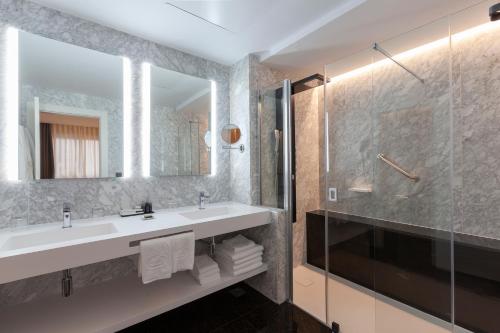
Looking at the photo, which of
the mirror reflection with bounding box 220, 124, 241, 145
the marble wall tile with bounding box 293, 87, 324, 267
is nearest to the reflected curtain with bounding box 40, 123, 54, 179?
the mirror reflection with bounding box 220, 124, 241, 145

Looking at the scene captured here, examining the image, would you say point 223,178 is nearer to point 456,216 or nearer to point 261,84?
point 261,84

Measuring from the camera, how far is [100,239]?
1339 mm

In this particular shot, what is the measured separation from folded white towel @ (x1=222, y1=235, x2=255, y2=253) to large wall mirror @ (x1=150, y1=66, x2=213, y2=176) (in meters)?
0.79

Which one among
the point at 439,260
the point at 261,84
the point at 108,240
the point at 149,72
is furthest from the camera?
the point at 261,84

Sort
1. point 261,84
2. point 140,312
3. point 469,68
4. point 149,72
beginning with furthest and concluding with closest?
1. point 261,84
2. point 149,72
3. point 469,68
4. point 140,312

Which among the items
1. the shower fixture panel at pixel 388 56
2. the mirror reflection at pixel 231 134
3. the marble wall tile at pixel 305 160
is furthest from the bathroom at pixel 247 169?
the marble wall tile at pixel 305 160

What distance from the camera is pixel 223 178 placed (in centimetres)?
267

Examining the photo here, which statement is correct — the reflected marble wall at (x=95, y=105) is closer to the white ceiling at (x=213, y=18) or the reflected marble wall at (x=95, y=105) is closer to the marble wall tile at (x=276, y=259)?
the white ceiling at (x=213, y=18)

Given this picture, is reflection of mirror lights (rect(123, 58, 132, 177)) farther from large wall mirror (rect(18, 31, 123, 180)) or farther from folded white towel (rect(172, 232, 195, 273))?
folded white towel (rect(172, 232, 195, 273))

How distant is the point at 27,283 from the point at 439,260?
3.02m

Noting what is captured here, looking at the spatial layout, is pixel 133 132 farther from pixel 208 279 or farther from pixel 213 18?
pixel 208 279

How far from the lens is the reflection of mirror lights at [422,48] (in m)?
1.68

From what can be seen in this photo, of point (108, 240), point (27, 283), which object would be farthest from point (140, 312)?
point (27, 283)

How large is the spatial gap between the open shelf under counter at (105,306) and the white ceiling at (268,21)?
220 centimetres
